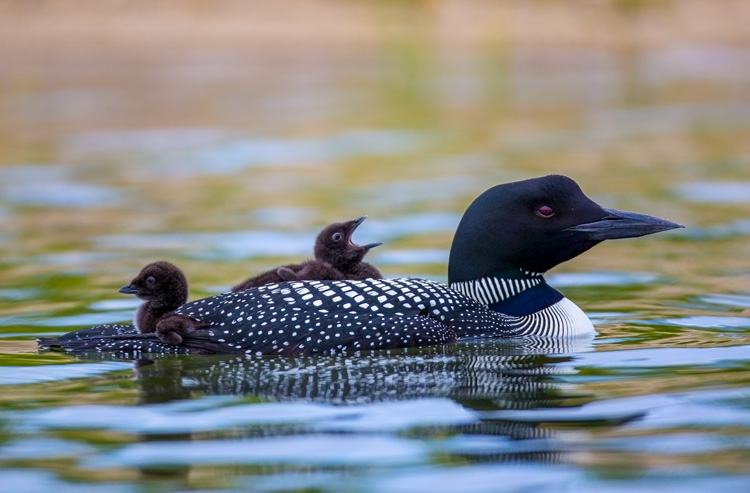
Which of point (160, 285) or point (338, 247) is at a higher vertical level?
point (338, 247)

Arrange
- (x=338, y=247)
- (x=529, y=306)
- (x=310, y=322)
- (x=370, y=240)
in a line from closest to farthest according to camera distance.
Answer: (x=310, y=322) → (x=529, y=306) → (x=338, y=247) → (x=370, y=240)

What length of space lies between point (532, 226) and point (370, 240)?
10.6 ft

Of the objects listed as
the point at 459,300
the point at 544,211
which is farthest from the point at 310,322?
the point at 544,211

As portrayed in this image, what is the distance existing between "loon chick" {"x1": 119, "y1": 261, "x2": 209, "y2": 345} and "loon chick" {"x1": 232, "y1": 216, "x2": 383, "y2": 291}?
37 cm

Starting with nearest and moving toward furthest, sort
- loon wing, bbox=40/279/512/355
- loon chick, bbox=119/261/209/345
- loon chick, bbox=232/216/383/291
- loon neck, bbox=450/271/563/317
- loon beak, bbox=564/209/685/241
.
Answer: loon wing, bbox=40/279/512/355 → loon chick, bbox=119/261/209/345 → loon beak, bbox=564/209/685/241 → loon neck, bbox=450/271/563/317 → loon chick, bbox=232/216/383/291

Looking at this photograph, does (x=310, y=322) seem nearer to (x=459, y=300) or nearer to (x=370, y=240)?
(x=459, y=300)

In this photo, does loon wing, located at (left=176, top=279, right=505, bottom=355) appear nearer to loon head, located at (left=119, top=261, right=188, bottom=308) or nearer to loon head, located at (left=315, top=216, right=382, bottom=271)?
loon head, located at (left=119, top=261, right=188, bottom=308)

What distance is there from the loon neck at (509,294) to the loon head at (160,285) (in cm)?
120

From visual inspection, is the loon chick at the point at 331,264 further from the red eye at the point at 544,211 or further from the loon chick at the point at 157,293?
the red eye at the point at 544,211

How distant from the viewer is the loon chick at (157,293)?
5.77 m

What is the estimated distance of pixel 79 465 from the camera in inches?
166

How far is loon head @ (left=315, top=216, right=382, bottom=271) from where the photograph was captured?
6.30m

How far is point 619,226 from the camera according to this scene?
600cm

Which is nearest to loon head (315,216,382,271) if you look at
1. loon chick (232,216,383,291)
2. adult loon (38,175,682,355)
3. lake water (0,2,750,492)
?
loon chick (232,216,383,291)
